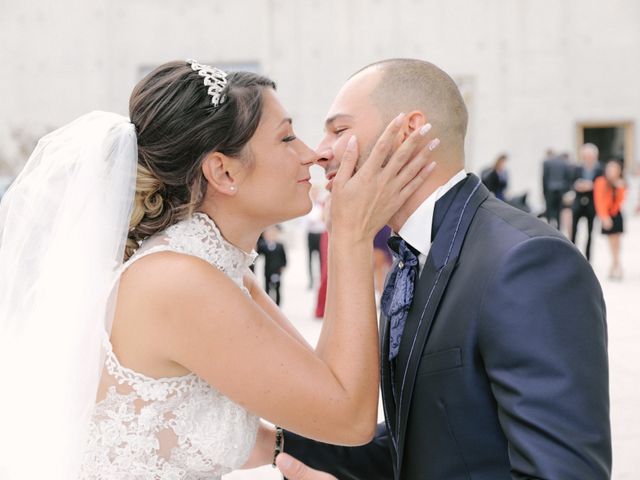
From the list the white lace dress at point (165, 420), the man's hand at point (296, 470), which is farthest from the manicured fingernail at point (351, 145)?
the man's hand at point (296, 470)

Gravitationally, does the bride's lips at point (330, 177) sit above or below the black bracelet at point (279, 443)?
above

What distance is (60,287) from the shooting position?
7.75 feet

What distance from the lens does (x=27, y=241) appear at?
8.15ft

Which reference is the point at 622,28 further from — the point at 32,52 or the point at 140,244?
the point at 140,244

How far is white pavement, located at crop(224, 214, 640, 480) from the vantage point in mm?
4992

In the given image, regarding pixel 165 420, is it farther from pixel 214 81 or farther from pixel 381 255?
pixel 381 255

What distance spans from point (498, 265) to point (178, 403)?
1116mm

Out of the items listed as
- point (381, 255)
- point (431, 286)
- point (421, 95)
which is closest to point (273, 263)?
point (381, 255)

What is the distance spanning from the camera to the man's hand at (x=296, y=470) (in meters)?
1.92

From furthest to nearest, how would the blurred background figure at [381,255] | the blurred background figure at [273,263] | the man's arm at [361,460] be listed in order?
the blurred background figure at [273,263], the blurred background figure at [381,255], the man's arm at [361,460]

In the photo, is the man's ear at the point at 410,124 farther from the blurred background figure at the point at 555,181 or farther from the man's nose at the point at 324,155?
the blurred background figure at the point at 555,181

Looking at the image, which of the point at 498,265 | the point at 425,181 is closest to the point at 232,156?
the point at 425,181

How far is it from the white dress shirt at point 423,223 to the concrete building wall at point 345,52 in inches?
898

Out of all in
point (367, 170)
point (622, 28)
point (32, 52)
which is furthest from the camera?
point (32, 52)
